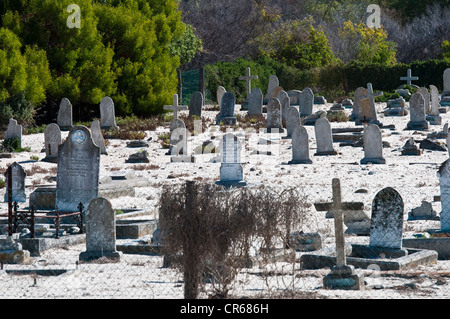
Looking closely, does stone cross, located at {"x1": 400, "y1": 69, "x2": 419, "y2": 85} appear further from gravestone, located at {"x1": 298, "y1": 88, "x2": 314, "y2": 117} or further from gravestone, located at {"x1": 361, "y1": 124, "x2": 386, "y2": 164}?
gravestone, located at {"x1": 361, "y1": 124, "x2": 386, "y2": 164}

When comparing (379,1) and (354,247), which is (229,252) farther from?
(379,1)

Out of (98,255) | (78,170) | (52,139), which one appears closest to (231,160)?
(78,170)

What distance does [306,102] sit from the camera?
32125 mm

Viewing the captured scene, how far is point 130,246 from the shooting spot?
11977mm

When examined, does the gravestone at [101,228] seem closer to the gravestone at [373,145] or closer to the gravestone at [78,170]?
the gravestone at [78,170]

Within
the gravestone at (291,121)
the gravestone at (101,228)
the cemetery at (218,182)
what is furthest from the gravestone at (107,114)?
the gravestone at (101,228)

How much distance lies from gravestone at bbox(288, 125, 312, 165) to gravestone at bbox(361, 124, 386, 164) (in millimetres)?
1442

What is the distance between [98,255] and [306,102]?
21.7 meters

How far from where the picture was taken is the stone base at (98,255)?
1123cm

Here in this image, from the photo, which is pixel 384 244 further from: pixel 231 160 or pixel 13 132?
pixel 13 132

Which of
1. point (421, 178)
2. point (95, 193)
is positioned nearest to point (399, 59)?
point (421, 178)

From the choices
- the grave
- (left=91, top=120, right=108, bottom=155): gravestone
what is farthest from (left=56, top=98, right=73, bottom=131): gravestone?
the grave

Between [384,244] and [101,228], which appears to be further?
[101,228]
